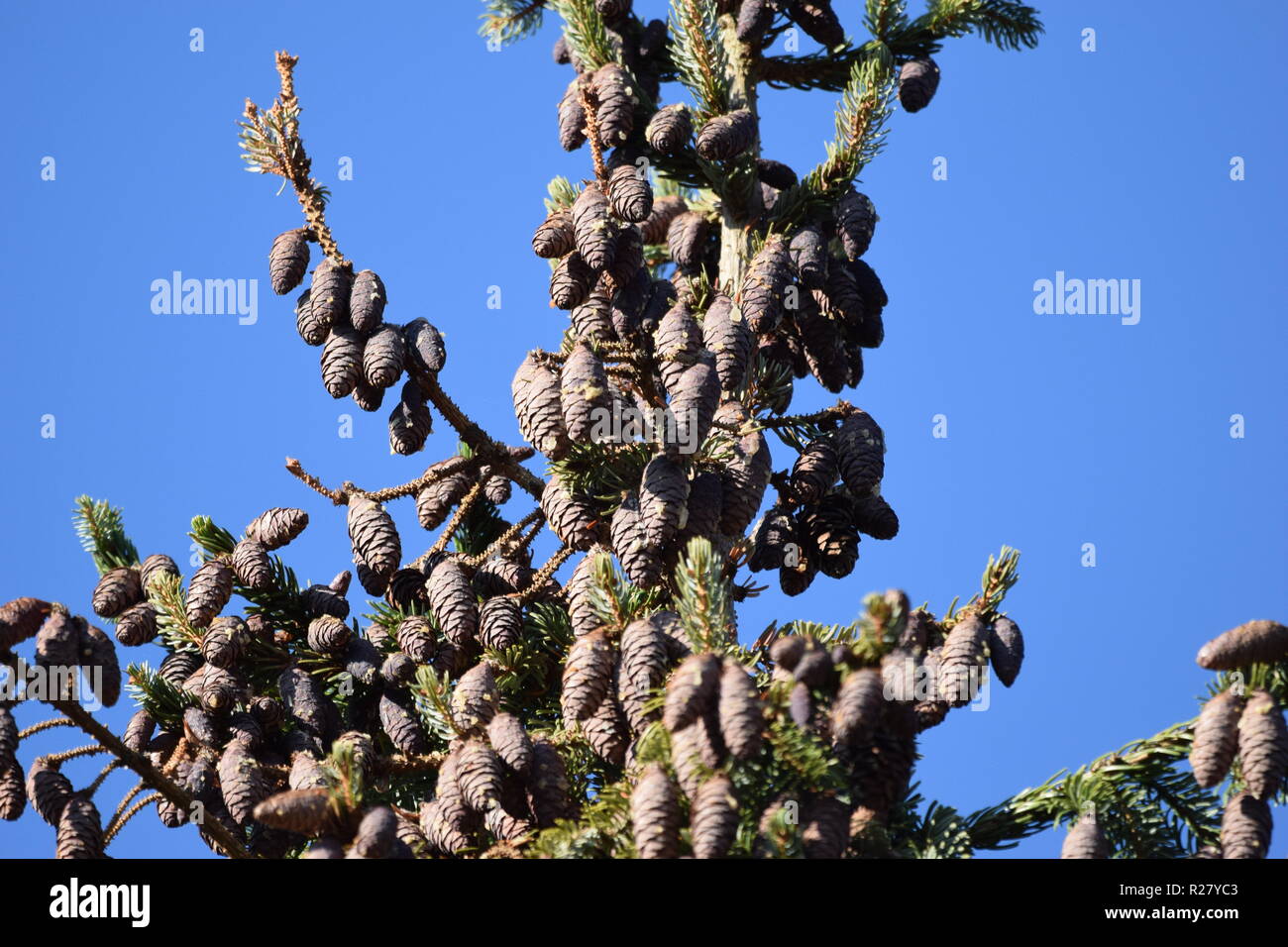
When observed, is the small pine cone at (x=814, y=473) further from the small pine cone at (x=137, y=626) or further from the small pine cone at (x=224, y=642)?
the small pine cone at (x=137, y=626)

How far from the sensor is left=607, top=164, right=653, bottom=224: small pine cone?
216 inches

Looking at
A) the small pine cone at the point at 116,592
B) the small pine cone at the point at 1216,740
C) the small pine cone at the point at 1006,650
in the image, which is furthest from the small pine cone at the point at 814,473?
the small pine cone at the point at 116,592

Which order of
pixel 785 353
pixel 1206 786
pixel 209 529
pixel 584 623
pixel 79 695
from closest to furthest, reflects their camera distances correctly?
pixel 1206 786 < pixel 79 695 < pixel 584 623 < pixel 209 529 < pixel 785 353

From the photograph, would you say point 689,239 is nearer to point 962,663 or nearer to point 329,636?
point 329,636

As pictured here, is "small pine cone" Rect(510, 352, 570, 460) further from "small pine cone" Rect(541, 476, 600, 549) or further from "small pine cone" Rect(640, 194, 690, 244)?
"small pine cone" Rect(640, 194, 690, 244)

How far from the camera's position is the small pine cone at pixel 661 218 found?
23.3ft

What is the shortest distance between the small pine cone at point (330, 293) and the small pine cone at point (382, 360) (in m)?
0.17

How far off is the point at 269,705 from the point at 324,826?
47.2 inches

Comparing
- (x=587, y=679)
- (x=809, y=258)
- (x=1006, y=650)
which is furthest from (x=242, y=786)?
(x=809, y=258)

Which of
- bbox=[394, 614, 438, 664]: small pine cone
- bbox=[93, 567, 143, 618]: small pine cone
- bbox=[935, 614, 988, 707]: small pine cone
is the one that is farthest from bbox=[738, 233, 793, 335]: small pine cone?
bbox=[93, 567, 143, 618]: small pine cone

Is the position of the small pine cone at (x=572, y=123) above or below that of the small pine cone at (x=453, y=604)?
above
